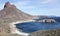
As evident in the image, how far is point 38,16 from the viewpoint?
1080 centimetres

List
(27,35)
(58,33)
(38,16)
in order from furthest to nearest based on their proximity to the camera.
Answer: (38,16)
(27,35)
(58,33)

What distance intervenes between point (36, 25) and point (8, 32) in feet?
7.45

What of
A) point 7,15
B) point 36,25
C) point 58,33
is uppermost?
point 7,15

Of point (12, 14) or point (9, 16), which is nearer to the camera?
point (9, 16)

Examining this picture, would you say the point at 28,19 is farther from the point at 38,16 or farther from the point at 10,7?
the point at 10,7

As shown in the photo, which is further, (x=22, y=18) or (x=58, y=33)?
(x=22, y=18)

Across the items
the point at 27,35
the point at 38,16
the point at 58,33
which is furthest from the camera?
the point at 38,16

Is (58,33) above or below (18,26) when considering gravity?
below

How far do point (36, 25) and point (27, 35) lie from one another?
5.15 ft

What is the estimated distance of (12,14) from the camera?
10711mm

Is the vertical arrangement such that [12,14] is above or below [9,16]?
above

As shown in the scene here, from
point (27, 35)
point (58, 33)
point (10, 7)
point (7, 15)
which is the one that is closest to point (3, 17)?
point (7, 15)

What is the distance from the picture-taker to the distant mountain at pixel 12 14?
34.4 feet

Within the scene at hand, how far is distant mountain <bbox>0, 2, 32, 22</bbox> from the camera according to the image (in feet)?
34.4
